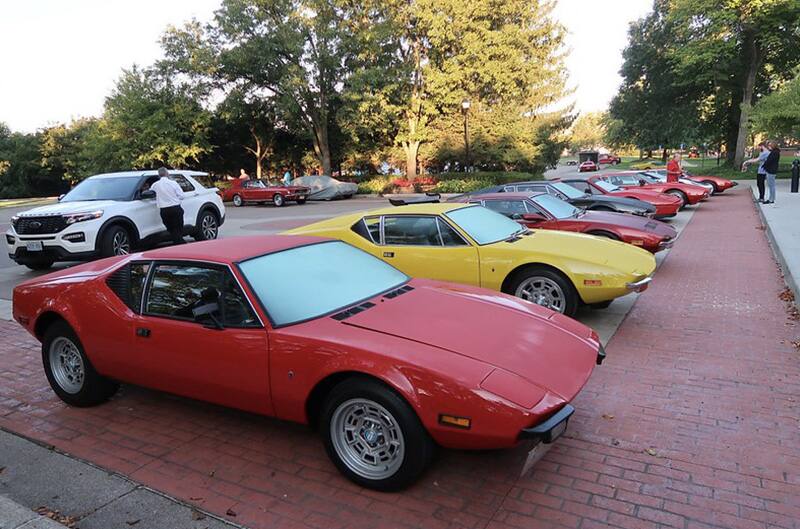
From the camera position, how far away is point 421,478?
3.08 m

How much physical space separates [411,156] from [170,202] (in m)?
23.9

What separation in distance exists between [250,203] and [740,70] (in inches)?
1199

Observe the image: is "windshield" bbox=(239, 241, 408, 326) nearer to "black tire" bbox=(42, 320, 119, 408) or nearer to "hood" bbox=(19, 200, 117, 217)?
"black tire" bbox=(42, 320, 119, 408)

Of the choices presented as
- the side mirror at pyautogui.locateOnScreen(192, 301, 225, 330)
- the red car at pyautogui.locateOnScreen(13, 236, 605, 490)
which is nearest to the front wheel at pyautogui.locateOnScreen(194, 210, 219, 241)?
the red car at pyautogui.locateOnScreen(13, 236, 605, 490)

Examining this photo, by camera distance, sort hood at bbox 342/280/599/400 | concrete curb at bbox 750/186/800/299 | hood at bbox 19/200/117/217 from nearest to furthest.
→ hood at bbox 342/280/599/400, concrete curb at bbox 750/186/800/299, hood at bbox 19/200/117/217

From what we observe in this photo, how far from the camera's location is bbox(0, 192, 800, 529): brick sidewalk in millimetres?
2775

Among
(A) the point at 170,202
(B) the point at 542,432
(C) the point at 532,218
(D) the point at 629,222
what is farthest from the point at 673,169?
(B) the point at 542,432

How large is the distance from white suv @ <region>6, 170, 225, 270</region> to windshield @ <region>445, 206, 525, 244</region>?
680cm

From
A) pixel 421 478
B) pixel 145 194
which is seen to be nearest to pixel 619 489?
pixel 421 478

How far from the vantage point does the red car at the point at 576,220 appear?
768 centimetres

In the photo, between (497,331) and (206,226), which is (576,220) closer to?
(497,331)

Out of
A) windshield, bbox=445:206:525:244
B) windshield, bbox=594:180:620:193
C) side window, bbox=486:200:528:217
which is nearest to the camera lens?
windshield, bbox=445:206:525:244

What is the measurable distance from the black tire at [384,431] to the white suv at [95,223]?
8.26 meters

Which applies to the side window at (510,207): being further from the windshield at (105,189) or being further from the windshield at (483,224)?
the windshield at (105,189)
